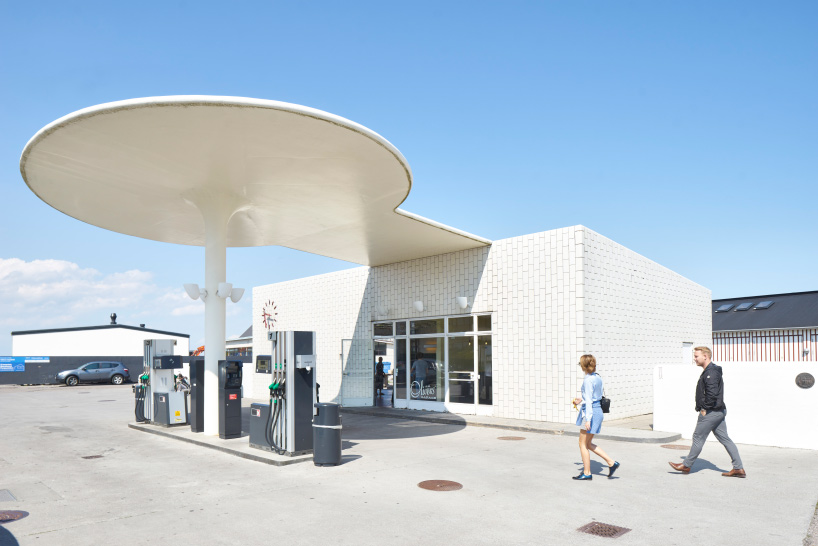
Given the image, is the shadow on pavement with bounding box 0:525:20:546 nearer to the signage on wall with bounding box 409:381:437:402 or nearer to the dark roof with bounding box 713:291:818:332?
the signage on wall with bounding box 409:381:437:402

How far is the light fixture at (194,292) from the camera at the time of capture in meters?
12.0

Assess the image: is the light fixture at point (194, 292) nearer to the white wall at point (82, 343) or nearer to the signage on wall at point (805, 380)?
the signage on wall at point (805, 380)

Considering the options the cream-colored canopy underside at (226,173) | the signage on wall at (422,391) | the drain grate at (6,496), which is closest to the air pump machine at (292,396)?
the cream-colored canopy underside at (226,173)

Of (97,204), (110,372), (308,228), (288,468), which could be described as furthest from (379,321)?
(110,372)

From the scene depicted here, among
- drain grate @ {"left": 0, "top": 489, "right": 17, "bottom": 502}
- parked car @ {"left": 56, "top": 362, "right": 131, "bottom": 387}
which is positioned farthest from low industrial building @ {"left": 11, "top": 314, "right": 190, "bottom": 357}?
drain grate @ {"left": 0, "top": 489, "right": 17, "bottom": 502}

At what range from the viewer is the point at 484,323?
621 inches

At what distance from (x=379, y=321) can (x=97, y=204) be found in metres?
9.01

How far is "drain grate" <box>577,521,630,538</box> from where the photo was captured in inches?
218

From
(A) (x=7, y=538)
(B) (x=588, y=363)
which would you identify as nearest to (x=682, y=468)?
(B) (x=588, y=363)

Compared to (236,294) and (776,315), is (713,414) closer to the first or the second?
(236,294)

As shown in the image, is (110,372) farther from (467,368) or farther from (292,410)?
(292,410)

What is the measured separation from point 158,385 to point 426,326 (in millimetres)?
7231

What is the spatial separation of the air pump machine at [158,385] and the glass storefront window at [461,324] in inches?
276

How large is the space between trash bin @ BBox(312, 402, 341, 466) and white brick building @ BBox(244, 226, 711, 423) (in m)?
6.41
